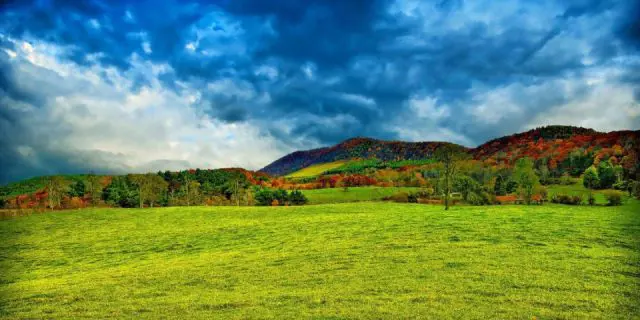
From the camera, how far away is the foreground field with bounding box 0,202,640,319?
1672cm

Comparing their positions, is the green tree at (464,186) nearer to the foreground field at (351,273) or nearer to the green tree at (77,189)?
the foreground field at (351,273)

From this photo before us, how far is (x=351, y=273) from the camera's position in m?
23.4

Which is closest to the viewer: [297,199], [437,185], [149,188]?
[149,188]

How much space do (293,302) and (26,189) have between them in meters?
223

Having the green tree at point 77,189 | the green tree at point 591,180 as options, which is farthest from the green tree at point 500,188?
the green tree at point 77,189

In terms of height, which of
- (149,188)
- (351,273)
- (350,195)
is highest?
(149,188)

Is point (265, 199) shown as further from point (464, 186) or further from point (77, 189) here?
point (77, 189)

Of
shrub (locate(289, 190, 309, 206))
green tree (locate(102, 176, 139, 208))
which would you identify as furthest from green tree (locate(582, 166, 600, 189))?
green tree (locate(102, 176, 139, 208))

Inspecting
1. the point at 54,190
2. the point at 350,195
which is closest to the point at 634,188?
the point at 350,195

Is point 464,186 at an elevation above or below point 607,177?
below

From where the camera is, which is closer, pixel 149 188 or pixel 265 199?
pixel 149 188

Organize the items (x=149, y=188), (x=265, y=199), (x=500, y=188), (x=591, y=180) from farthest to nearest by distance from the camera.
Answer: (x=265, y=199)
(x=149, y=188)
(x=591, y=180)
(x=500, y=188)

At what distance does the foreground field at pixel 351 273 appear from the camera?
16.7 metres

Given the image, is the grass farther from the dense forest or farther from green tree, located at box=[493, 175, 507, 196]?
green tree, located at box=[493, 175, 507, 196]
